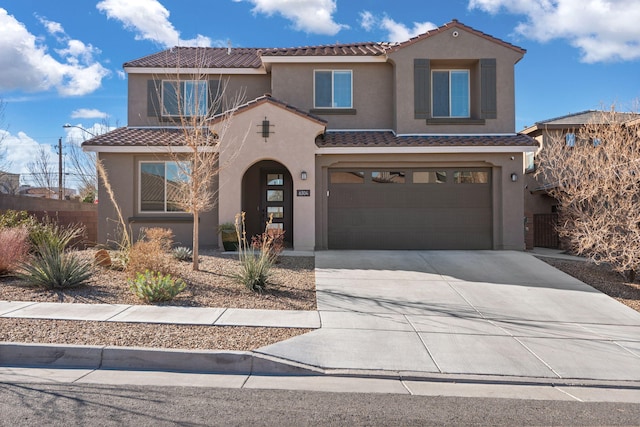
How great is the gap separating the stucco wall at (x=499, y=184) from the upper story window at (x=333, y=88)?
101 inches

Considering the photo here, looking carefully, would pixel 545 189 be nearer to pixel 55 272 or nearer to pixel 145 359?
pixel 55 272

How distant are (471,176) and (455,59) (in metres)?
3.96

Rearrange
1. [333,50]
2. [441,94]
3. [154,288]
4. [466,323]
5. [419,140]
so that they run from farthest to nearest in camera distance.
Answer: [333,50]
[441,94]
[419,140]
[154,288]
[466,323]

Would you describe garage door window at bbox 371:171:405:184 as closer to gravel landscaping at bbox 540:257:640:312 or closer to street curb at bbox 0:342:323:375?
gravel landscaping at bbox 540:257:640:312

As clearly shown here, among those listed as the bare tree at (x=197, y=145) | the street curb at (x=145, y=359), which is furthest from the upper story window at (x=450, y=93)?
the street curb at (x=145, y=359)

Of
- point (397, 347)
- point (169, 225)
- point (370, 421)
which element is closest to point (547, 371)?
point (397, 347)

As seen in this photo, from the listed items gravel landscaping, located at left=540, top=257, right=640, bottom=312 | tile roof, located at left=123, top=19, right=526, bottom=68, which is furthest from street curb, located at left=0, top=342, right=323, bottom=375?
tile roof, located at left=123, top=19, right=526, bottom=68

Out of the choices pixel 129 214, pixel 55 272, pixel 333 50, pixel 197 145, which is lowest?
pixel 55 272

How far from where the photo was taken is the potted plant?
13.9 m

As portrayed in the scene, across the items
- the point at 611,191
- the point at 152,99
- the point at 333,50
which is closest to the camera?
the point at 611,191

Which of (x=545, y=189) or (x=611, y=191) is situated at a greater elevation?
(x=545, y=189)

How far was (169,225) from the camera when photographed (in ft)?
49.2

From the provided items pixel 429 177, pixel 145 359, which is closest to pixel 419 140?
pixel 429 177

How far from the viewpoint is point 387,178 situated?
1498 centimetres
